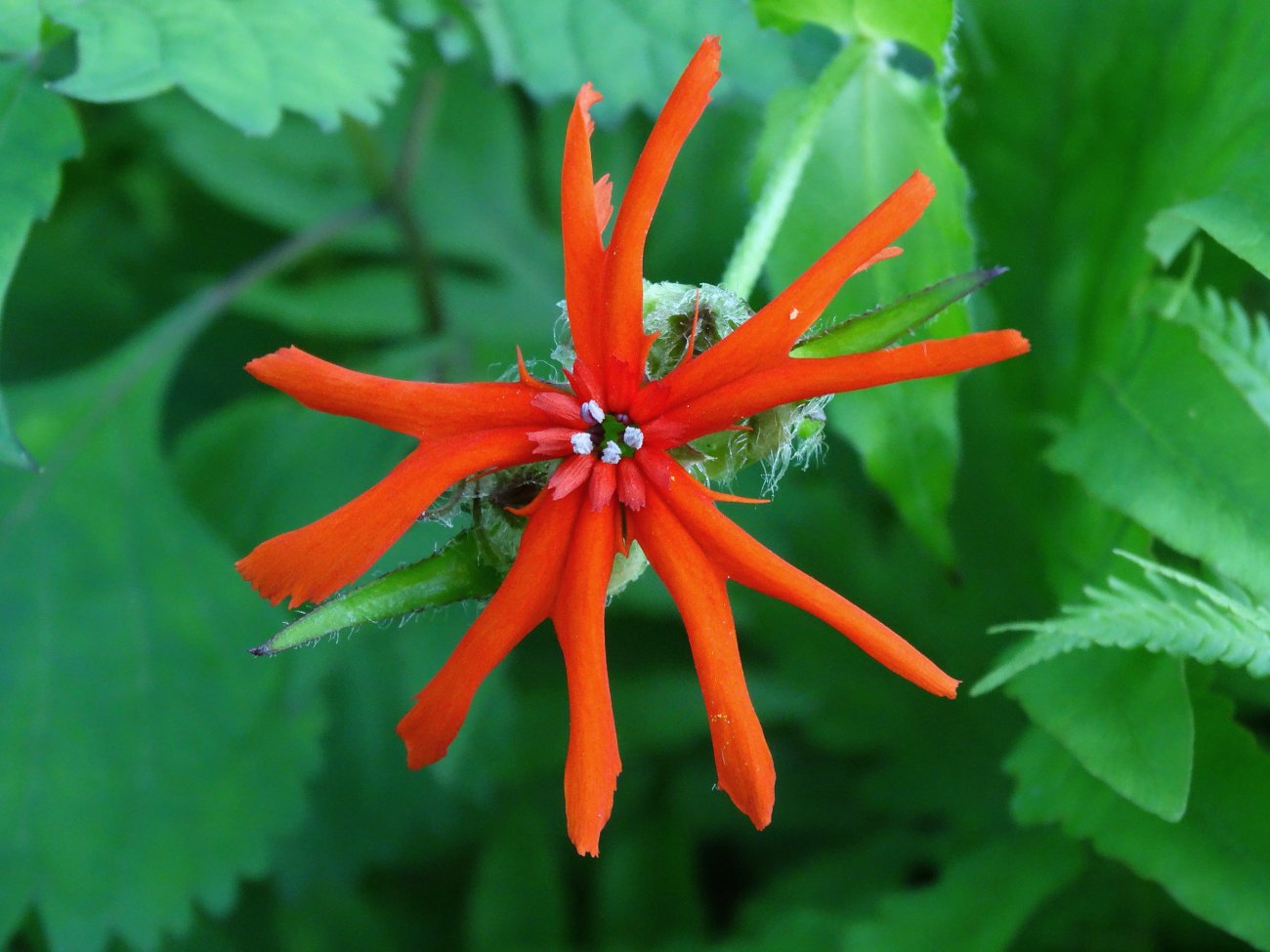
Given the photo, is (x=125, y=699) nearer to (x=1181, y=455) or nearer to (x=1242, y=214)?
(x=1181, y=455)

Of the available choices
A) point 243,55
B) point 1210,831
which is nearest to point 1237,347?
point 1210,831

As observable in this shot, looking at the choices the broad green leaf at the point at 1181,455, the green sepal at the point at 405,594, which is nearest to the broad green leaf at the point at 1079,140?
the broad green leaf at the point at 1181,455

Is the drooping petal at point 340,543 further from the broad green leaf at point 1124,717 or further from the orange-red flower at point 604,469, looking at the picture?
the broad green leaf at point 1124,717

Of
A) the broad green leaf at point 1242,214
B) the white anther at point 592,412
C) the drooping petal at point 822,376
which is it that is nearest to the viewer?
the drooping petal at point 822,376

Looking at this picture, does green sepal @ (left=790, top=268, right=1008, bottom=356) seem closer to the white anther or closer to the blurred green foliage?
the white anther

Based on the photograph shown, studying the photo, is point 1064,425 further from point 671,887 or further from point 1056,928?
point 671,887

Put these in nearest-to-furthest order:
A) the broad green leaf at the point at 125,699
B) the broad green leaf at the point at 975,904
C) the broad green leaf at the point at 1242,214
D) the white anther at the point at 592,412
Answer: the white anther at the point at 592,412, the broad green leaf at the point at 1242,214, the broad green leaf at the point at 975,904, the broad green leaf at the point at 125,699

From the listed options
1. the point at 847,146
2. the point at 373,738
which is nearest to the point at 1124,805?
the point at 847,146
